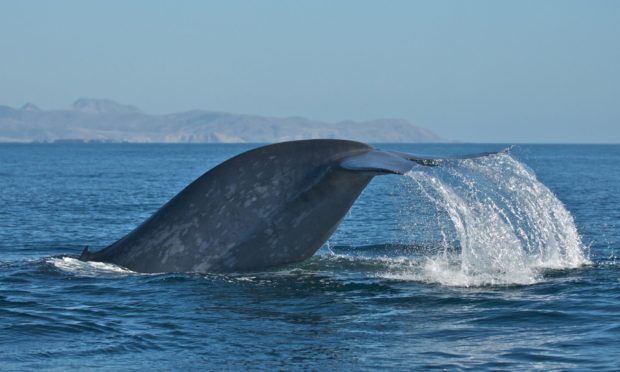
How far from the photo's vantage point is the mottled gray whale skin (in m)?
9.53

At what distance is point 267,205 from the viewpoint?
9602 mm

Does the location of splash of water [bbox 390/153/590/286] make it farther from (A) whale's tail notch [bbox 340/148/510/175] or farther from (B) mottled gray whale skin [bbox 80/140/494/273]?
(B) mottled gray whale skin [bbox 80/140/494/273]

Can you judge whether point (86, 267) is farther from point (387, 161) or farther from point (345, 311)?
point (387, 161)

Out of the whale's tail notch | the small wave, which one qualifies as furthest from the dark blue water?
the whale's tail notch

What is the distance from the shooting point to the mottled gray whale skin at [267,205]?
9531 mm

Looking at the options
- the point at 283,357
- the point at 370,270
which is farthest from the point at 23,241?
the point at 283,357

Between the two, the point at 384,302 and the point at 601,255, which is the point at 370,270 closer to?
the point at 384,302

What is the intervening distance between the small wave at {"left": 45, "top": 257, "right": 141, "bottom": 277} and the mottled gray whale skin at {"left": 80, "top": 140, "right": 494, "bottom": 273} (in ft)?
2.73

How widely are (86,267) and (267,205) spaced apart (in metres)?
2.73

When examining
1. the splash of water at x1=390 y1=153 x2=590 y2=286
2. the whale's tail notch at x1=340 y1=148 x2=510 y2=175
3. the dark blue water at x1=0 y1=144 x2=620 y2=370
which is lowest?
the dark blue water at x1=0 y1=144 x2=620 y2=370

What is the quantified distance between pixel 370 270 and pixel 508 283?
6.12 ft

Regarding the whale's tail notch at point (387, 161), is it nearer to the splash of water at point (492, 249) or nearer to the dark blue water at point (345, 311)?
the dark blue water at point (345, 311)

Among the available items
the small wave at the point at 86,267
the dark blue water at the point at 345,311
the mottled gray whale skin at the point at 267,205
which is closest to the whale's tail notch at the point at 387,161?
the mottled gray whale skin at the point at 267,205

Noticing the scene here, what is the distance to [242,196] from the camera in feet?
31.3
